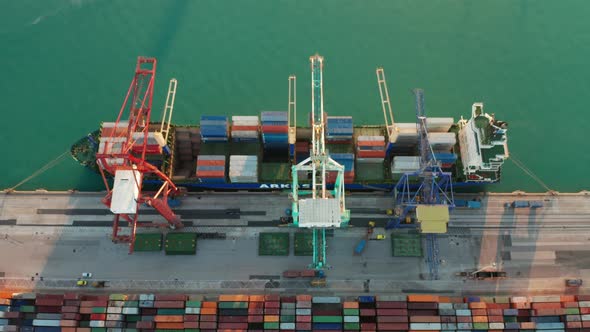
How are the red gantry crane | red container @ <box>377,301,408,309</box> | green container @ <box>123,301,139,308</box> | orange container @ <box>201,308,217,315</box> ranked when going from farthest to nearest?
1. green container @ <box>123,301,139,308</box>
2. red container @ <box>377,301,408,309</box>
3. orange container @ <box>201,308,217,315</box>
4. the red gantry crane

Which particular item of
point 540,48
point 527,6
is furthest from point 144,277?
point 527,6

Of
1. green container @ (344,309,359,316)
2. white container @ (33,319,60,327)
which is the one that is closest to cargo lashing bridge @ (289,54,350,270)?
green container @ (344,309,359,316)

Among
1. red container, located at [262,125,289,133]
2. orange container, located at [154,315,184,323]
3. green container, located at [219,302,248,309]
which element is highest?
red container, located at [262,125,289,133]

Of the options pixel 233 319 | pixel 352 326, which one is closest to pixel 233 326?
pixel 233 319

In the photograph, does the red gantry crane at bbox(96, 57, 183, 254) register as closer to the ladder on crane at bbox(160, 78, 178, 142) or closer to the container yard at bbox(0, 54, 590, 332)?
the container yard at bbox(0, 54, 590, 332)

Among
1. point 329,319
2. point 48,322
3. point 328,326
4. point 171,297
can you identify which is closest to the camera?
point 329,319

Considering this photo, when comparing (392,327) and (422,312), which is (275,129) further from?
(422,312)
